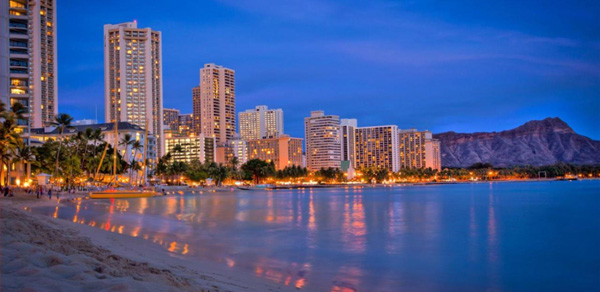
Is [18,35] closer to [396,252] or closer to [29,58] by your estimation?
[29,58]

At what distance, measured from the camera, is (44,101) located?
595 ft

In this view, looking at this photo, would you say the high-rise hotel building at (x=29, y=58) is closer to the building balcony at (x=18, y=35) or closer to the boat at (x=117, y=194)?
the building balcony at (x=18, y=35)

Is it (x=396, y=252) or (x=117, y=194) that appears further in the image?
(x=117, y=194)

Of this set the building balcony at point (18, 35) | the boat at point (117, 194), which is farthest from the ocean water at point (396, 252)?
the building balcony at point (18, 35)

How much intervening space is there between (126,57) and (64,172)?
125 m

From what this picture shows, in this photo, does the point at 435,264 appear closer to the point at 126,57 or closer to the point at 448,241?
the point at 448,241

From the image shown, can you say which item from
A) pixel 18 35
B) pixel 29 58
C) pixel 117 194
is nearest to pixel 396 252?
pixel 117 194

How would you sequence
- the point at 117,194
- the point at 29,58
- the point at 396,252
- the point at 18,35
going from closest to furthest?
the point at 396,252 → the point at 117,194 → the point at 18,35 → the point at 29,58

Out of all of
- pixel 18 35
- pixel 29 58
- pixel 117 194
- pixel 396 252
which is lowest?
pixel 396 252

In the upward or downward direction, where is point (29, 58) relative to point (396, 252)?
upward

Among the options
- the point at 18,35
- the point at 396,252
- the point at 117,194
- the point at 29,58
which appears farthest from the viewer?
the point at 29,58

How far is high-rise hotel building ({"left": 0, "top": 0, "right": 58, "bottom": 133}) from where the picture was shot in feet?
219

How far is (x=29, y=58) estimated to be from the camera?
98.0 meters

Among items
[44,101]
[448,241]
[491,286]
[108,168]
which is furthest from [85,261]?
[44,101]
